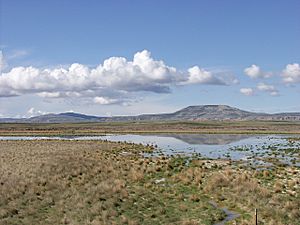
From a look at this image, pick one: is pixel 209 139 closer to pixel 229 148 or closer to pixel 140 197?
pixel 229 148

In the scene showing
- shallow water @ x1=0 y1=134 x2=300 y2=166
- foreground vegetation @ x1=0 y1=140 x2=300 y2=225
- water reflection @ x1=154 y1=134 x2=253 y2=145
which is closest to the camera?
foreground vegetation @ x1=0 y1=140 x2=300 y2=225

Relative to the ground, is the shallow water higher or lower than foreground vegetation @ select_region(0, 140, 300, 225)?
lower

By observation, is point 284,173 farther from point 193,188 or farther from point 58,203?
point 58,203

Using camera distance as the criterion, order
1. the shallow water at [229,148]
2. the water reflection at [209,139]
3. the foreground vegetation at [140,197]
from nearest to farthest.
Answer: the foreground vegetation at [140,197]
the shallow water at [229,148]
the water reflection at [209,139]

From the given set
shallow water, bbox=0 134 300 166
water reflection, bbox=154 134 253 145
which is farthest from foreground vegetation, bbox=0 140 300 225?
water reflection, bbox=154 134 253 145

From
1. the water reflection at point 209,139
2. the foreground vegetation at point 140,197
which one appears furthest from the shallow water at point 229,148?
the foreground vegetation at point 140,197

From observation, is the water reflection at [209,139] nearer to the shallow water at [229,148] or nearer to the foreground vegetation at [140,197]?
the shallow water at [229,148]

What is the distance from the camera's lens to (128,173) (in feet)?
91.8

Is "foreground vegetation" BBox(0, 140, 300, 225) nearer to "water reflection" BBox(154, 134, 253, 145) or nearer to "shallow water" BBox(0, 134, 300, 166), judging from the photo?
"shallow water" BBox(0, 134, 300, 166)

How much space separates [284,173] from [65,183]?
16494 millimetres

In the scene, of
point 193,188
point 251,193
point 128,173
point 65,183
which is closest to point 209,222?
point 251,193

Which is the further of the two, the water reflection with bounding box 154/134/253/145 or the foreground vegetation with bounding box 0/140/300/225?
the water reflection with bounding box 154/134/253/145

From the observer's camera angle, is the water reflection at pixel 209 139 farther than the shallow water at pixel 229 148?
Yes

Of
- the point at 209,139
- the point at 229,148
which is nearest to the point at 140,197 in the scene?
the point at 229,148
